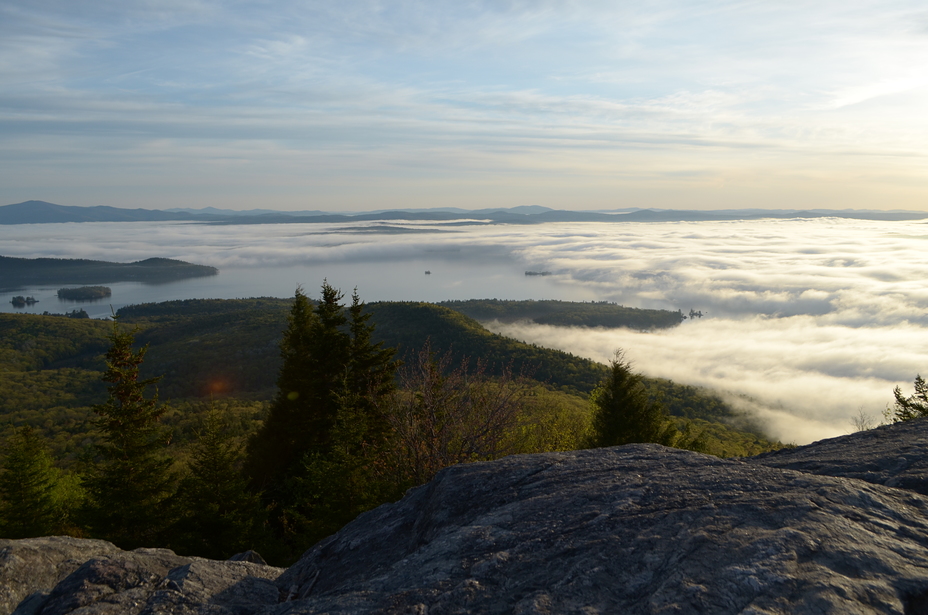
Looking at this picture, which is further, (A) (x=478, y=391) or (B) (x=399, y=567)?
(A) (x=478, y=391)

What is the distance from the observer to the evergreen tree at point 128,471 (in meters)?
17.9

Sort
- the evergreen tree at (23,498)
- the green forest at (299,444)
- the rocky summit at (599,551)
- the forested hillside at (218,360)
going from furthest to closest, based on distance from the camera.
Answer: the forested hillside at (218,360)
the evergreen tree at (23,498)
the green forest at (299,444)
the rocky summit at (599,551)

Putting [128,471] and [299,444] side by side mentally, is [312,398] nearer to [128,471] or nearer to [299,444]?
[299,444]

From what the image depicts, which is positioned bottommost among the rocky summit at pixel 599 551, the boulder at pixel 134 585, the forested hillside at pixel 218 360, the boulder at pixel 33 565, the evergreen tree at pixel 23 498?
the forested hillside at pixel 218 360

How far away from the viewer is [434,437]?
1728 cm

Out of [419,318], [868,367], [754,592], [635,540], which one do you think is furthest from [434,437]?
[868,367]

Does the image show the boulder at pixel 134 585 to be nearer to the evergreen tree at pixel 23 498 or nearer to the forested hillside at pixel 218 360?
the evergreen tree at pixel 23 498

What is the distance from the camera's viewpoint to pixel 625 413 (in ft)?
100

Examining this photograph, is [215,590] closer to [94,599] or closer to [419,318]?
[94,599]

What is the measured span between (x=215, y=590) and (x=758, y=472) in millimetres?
8079

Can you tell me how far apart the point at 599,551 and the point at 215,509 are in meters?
17.3

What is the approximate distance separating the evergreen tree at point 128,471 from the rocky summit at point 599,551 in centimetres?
1045

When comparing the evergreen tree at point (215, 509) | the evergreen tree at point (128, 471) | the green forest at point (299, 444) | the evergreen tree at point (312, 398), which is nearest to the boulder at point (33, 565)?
the green forest at point (299, 444)

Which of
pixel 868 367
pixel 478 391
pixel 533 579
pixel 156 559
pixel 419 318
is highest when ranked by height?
pixel 533 579
